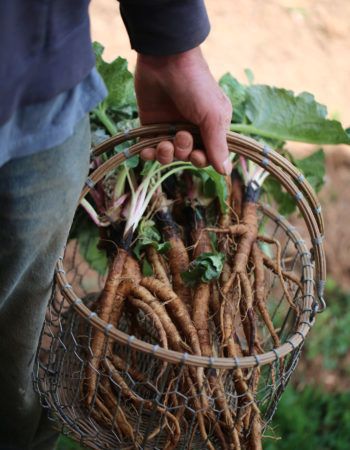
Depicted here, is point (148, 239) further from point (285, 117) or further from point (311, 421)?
point (311, 421)

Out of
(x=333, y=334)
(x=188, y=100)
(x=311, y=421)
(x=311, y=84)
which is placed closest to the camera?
(x=188, y=100)

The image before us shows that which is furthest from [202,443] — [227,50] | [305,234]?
[227,50]

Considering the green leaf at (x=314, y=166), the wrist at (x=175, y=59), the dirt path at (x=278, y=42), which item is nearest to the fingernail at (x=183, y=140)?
the wrist at (x=175, y=59)

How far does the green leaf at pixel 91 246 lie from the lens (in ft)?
5.17

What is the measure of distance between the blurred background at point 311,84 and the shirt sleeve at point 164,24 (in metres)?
1.05

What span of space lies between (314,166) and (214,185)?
0.31 metres

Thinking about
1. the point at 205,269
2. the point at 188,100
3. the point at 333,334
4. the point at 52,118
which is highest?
the point at 52,118

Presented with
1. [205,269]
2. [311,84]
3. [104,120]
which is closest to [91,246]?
[104,120]

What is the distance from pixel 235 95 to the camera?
1655 mm

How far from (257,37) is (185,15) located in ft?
7.77

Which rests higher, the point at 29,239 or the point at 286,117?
the point at 29,239

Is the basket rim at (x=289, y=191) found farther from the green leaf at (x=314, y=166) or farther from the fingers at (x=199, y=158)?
the green leaf at (x=314, y=166)

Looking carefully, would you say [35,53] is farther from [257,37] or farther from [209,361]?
[257,37]

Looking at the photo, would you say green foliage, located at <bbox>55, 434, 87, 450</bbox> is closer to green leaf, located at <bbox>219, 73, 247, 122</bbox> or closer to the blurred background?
the blurred background
